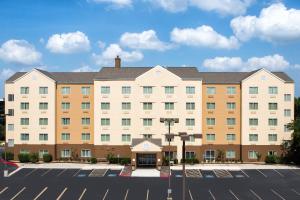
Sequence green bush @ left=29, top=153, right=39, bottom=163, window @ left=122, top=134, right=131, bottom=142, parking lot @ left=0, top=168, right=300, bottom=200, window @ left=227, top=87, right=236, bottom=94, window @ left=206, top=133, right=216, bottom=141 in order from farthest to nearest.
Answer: window @ left=227, top=87, right=236, bottom=94 → window @ left=206, top=133, right=216, bottom=141 → window @ left=122, top=134, right=131, bottom=142 → green bush @ left=29, top=153, right=39, bottom=163 → parking lot @ left=0, top=168, right=300, bottom=200

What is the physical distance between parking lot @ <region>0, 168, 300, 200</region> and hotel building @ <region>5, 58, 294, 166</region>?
37.1 ft

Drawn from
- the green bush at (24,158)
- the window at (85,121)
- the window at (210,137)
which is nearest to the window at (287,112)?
the window at (210,137)

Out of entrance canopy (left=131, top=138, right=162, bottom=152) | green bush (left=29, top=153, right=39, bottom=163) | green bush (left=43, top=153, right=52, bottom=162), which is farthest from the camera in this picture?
green bush (left=43, top=153, right=52, bottom=162)

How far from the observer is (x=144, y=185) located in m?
56.0

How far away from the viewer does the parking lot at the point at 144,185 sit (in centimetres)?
4953

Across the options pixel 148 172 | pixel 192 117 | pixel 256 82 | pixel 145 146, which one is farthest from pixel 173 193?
pixel 256 82

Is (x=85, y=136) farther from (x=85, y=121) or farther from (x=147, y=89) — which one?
(x=147, y=89)

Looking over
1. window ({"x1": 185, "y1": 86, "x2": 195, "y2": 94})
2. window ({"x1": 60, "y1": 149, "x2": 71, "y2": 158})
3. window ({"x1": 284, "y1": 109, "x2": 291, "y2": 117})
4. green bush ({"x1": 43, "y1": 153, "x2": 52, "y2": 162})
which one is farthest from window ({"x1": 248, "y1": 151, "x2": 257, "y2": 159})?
green bush ({"x1": 43, "y1": 153, "x2": 52, "y2": 162})

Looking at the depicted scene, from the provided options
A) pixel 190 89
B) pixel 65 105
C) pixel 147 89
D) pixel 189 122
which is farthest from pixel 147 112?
pixel 65 105

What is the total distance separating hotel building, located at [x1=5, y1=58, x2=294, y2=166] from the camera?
79.2 metres

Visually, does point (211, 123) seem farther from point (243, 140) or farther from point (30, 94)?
point (30, 94)

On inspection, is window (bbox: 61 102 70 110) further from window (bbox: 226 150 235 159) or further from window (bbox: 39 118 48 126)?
window (bbox: 226 150 235 159)

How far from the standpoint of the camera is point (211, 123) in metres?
80.6

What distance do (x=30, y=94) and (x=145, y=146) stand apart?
22893 mm
